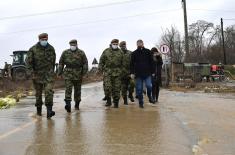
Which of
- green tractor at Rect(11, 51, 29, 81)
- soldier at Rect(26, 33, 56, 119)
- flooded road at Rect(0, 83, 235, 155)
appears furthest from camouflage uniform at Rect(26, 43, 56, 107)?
green tractor at Rect(11, 51, 29, 81)

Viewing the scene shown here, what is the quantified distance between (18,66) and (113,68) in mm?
26674

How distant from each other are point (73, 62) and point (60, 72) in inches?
15.8

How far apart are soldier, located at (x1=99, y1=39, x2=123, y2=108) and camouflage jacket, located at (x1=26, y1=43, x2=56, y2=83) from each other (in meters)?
2.31

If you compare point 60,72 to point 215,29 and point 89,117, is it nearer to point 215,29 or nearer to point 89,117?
point 89,117

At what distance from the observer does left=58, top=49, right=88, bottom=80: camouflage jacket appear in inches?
496

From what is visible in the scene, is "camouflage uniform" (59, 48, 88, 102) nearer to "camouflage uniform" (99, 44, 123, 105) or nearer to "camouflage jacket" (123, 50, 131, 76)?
"camouflage uniform" (99, 44, 123, 105)

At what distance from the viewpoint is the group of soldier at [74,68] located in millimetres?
11430

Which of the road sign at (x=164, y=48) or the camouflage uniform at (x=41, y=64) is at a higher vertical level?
the road sign at (x=164, y=48)

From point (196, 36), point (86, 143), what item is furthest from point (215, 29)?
point (86, 143)

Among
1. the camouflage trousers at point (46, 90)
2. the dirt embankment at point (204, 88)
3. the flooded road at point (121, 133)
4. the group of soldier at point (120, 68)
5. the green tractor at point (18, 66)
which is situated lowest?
the flooded road at point (121, 133)

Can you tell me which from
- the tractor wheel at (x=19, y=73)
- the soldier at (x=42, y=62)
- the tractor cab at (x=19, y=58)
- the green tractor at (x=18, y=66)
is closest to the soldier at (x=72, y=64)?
the soldier at (x=42, y=62)

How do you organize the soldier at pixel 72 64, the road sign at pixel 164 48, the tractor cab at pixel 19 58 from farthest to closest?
the tractor cab at pixel 19 58, the road sign at pixel 164 48, the soldier at pixel 72 64

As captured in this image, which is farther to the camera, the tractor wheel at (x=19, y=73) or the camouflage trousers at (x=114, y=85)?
the tractor wheel at (x=19, y=73)

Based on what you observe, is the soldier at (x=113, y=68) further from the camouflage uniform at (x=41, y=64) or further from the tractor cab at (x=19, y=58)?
the tractor cab at (x=19, y=58)
